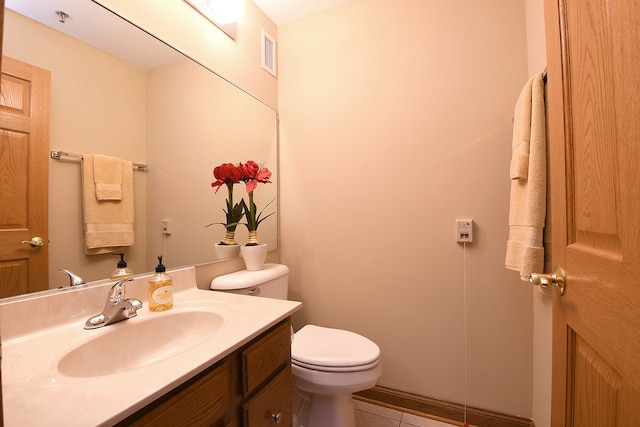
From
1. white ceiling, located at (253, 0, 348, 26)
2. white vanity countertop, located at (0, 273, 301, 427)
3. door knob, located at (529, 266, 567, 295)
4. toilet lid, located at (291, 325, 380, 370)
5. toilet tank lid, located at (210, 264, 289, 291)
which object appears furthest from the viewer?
white ceiling, located at (253, 0, 348, 26)

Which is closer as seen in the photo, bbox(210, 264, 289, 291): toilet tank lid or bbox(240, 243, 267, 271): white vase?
bbox(210, 264, 289, 291): toilet tank lid

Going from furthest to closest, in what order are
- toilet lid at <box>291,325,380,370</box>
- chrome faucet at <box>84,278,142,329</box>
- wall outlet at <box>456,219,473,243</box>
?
wall outlet at <box>456,219,473,243</box>
toilet lid at <box>291,325,380,370</box>
chrome faucet at <box>84,278,142,329</box>

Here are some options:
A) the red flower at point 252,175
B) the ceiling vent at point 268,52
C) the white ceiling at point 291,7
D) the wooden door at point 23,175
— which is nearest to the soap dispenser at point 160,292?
the wooden door at point 23,175

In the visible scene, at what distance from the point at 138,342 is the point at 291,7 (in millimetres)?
1875

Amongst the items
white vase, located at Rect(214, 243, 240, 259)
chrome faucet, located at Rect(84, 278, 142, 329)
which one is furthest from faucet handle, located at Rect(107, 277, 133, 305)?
white vase, located at Rect(214, 243, 240, 259)

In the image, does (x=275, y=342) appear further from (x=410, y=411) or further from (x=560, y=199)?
(x=410, y=411)

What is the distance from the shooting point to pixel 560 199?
0.66m

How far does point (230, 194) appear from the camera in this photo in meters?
1.41

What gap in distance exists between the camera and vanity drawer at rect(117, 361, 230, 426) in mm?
486

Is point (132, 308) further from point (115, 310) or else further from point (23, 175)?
point (23, 175)

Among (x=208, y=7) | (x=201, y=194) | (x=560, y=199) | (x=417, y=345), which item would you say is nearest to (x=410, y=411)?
(x=417, y=345)

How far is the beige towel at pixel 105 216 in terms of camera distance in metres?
0.86

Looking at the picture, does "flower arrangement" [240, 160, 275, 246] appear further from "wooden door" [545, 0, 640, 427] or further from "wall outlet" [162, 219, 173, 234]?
"wooden door" [545, 0, 640, 427]

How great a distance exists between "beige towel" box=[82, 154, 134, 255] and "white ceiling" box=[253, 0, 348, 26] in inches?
51.7
